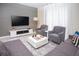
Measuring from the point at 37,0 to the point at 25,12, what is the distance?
2.62 ft

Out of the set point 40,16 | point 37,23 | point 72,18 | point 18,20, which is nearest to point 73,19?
point 72,18

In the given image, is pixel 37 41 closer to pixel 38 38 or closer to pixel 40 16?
pixel 38 38

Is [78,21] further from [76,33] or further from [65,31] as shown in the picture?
[65,31]

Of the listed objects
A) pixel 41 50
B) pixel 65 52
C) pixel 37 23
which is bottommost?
pixel 41 50

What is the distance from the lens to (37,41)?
7.85 feet

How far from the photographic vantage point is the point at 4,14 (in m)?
1.78

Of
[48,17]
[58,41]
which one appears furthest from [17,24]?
[58,41]

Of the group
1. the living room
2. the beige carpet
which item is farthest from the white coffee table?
the beige carpet

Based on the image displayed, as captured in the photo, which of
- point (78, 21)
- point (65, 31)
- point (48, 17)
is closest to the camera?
point (78, 21)

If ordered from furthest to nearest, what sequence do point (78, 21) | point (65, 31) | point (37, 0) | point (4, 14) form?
point (65, 31), point (78, 21), point (4, 14), point (37, 0)

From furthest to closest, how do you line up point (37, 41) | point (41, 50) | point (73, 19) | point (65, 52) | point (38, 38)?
point (38, 38)
point (37, 41)
point (41, 50)
point (73, 19)
point (65, 52)

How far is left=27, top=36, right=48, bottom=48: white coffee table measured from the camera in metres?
2.36

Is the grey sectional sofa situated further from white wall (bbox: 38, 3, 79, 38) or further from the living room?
white wall (bbox: 38, 3, 79, 38)

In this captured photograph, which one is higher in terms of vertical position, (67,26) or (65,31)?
(67,26)
